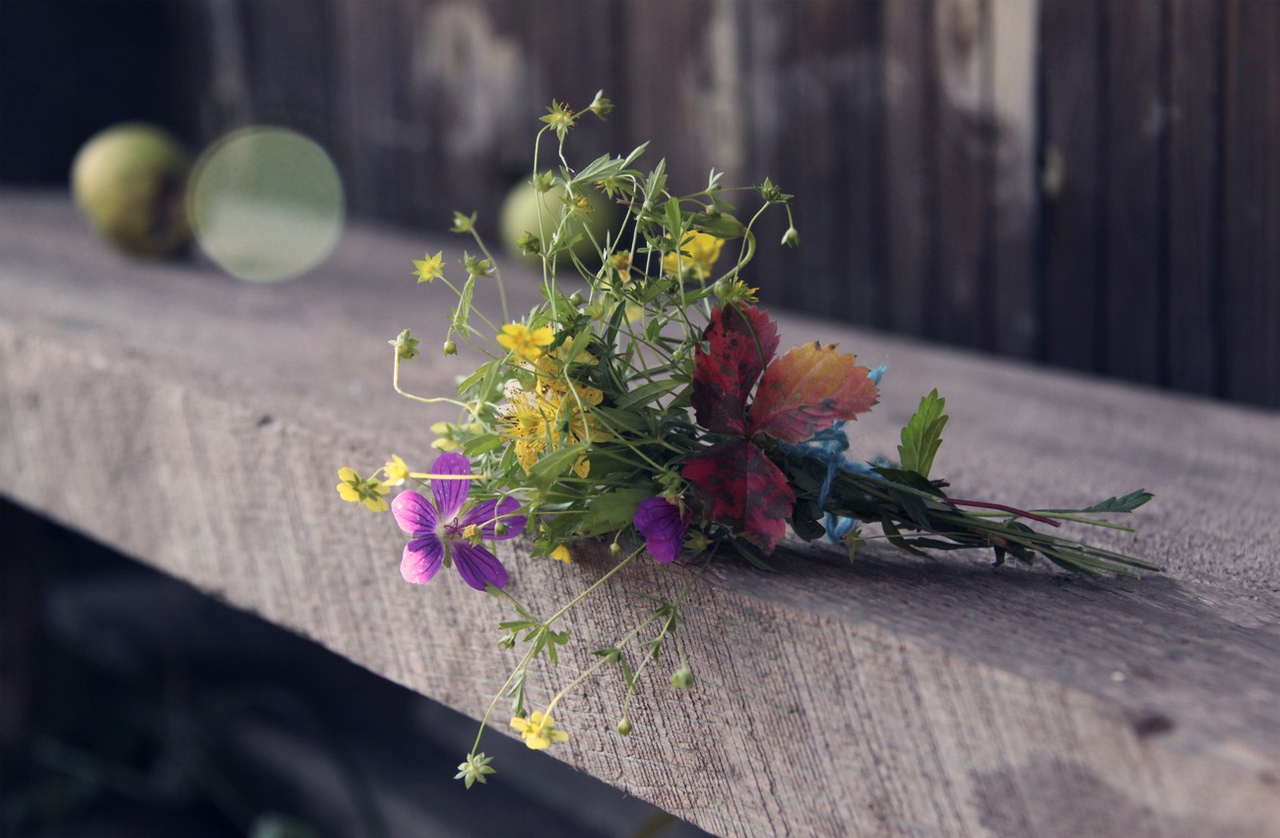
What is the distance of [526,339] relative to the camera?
1.56 feet

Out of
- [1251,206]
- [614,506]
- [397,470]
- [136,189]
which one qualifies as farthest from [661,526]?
[136,189]

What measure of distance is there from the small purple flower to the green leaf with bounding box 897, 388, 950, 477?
0.12 m

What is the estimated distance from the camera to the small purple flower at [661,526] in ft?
1.70

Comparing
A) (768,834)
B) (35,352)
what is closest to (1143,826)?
(768,834)

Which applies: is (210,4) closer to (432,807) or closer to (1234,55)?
(432,807)

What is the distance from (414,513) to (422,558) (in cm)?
2

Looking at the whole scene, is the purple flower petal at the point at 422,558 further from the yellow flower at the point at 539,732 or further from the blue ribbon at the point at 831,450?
the blue ribbon at the point at 831,450

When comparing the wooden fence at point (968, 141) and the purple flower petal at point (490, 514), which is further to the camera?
the wooden fence at point (968, 141)

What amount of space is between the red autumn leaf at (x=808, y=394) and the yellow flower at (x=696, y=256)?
0.06 m

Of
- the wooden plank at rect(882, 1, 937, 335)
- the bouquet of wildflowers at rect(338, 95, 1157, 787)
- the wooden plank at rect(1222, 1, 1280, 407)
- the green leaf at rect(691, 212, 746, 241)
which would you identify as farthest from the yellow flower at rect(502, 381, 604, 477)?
the wooden plank at rect(882, 1, 937, 335)

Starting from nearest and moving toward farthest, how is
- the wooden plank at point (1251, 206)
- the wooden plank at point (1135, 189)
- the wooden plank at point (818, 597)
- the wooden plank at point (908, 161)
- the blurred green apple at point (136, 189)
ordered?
1. the wooden plank at point (818, 597)
2. the wooden plank at point (1251, 206)
3. the wooden plank at point (1135, 189)
4. the wooden plank at point (908, 161)
5. the blurred green apple at point (136, 189)

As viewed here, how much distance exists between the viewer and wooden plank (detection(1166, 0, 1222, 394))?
1.30 metres

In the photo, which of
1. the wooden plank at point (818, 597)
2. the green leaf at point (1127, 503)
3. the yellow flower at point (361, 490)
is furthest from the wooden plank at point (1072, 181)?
the yellow flower at point (361, 490)

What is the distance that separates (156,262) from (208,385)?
1108 mm
